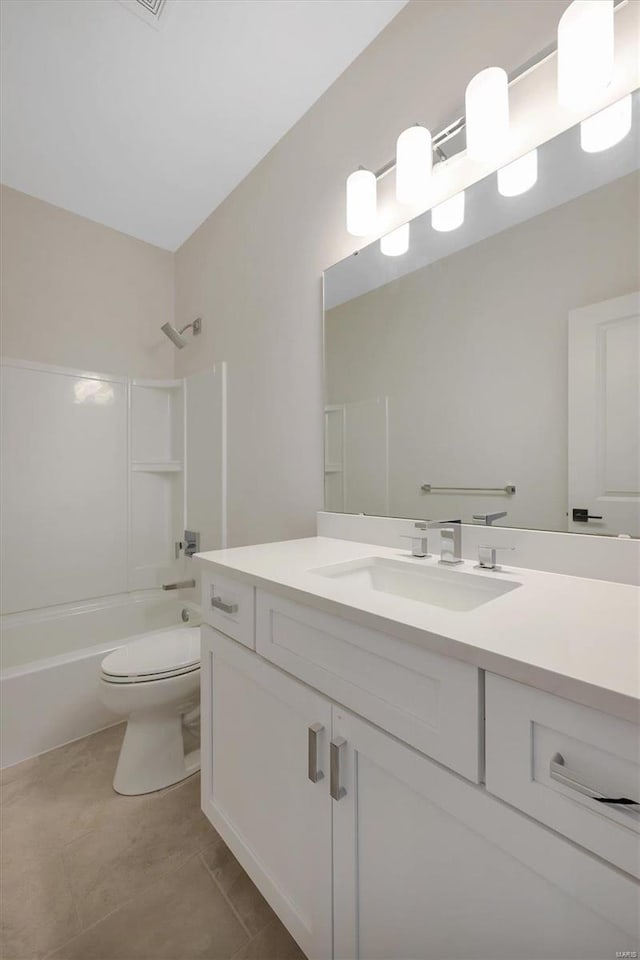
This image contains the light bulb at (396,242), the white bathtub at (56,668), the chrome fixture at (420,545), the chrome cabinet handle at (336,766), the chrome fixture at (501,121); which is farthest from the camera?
the white bathtub at (56,668)

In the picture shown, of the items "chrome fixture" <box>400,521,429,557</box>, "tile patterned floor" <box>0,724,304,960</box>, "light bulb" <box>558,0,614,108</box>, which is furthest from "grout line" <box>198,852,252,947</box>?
"light bulb" <box>558,0,614,108</box>

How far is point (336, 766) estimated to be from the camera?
2.39ft

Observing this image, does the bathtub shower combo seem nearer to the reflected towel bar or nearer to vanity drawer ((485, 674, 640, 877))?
the reflected towel bar

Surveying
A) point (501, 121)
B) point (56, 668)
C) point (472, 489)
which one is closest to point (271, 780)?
point (472, 489)

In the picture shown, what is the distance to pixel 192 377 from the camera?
2340mm

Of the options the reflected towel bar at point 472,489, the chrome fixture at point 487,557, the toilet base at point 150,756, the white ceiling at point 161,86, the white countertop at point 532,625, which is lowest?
the toilet base at point 150,756

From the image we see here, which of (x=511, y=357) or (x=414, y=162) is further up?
(x=414, y=162)

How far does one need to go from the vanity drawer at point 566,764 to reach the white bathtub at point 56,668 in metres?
1.83

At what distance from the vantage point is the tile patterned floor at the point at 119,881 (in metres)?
0.97

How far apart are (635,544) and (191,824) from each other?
4.99 ft

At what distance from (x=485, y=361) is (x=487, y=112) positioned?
579 millimetres

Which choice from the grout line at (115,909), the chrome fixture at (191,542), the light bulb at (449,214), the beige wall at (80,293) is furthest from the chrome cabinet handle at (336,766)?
the beige wall at (80,293)

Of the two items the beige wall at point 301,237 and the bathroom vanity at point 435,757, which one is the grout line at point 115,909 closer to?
the bathroom vanity at point 435,757

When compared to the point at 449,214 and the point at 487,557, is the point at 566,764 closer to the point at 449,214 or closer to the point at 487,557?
the point at 487,557
